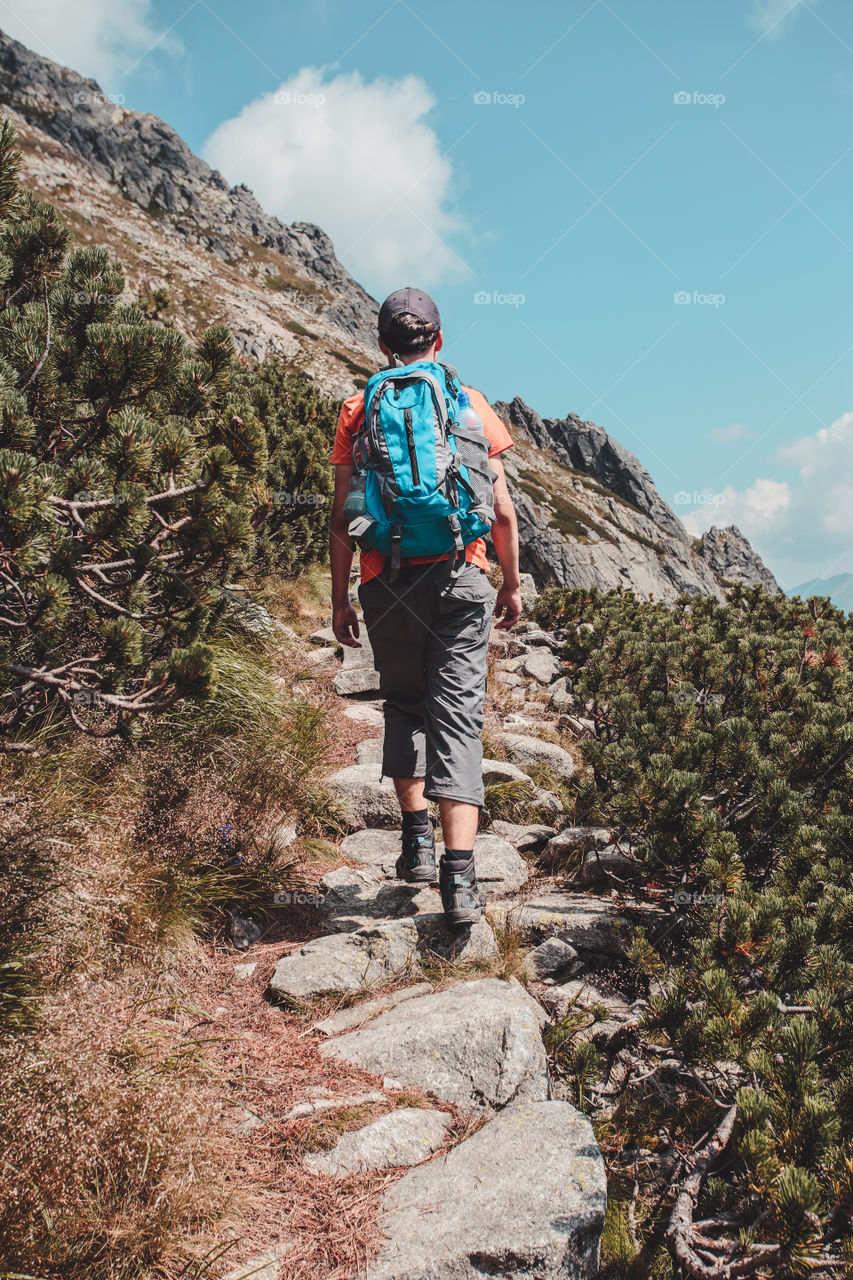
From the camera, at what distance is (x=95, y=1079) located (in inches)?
75.1

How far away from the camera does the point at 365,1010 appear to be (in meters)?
2.98

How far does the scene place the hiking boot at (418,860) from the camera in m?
3.63

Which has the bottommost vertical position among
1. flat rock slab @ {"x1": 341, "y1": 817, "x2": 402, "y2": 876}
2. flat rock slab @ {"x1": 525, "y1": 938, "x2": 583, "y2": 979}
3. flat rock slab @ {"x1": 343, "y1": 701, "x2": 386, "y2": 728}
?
flat rock slab @ {"x1": 525, "y1": 938, "x2": 583, "y2": 979}

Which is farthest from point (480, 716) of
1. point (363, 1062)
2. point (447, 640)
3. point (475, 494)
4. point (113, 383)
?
point (113, 383)

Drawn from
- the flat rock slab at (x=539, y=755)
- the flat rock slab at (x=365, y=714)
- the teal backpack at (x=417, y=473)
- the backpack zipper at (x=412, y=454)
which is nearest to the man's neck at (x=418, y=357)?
the teal backpack at (x=417, y=473)

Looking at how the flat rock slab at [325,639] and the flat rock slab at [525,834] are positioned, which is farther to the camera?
the flat rock slab at [325,639]

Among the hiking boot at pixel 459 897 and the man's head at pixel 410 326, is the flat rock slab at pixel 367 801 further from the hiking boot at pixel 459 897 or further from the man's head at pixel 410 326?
the man's head at pixel 410 326

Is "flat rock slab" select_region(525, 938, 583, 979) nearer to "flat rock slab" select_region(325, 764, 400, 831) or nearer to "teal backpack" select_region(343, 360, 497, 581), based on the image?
"flat rock slab" select_region(325, 764, 400, 831)

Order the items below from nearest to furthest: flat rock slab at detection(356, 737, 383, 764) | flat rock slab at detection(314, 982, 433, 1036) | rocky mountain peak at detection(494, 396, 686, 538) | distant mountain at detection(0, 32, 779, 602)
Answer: flat rock slab at detection(314, 982, 433, 1036) < flat rock slab at detection(356, 737, 383, 764) < distant mountain at detection(0, 32, 779, 602) < rocky mountain peak at detection(494, 396, 686, 538)

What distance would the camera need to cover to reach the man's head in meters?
3.30

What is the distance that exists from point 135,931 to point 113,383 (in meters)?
2.65

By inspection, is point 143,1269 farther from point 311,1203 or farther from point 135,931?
point 135,931

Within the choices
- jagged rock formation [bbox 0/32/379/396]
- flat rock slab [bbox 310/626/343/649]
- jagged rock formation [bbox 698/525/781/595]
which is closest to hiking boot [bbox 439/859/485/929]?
flat rock slab [bbox 310/626/343/649]

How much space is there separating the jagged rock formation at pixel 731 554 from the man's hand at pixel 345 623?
4778 inches
